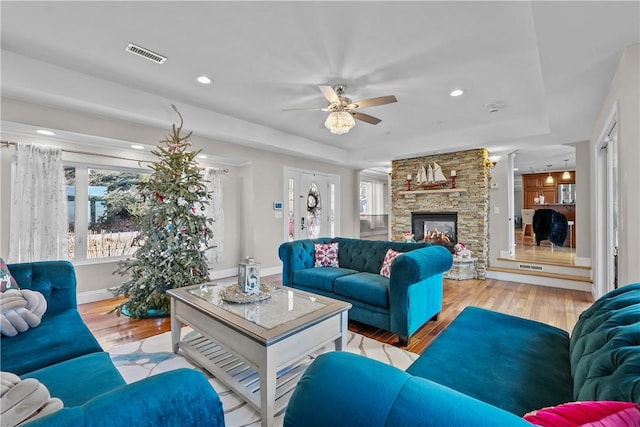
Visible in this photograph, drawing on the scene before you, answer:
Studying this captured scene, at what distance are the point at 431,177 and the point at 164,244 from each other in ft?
16.2

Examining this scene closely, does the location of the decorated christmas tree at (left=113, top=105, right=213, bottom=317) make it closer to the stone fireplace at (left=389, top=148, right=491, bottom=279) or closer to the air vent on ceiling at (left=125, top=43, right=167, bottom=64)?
the air vent on ceiling at (left=125, top=43, right=167, bottom=64)

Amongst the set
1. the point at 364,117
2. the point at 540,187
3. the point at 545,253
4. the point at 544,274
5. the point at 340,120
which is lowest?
the point at 544,274

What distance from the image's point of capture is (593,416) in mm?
606

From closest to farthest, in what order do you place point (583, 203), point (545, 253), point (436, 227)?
point (583, 203) → point (436, 227) → point (545, 253)

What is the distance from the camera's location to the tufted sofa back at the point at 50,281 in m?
2.00

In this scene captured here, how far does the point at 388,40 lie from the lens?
2.38 m

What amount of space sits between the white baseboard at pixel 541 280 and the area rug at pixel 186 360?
3.76 metres

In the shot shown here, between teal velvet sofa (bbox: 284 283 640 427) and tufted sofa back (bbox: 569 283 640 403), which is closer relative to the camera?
teal velvet sofa (bbox: 284 283 640 427)

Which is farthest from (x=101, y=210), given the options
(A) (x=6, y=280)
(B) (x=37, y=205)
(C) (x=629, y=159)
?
(C) (x=629, y=159)

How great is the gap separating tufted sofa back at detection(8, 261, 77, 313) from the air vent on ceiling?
1.94 meters

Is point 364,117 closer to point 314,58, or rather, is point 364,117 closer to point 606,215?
point 314,58

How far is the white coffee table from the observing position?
1.59 meters

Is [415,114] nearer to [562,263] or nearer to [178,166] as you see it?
[178,166]

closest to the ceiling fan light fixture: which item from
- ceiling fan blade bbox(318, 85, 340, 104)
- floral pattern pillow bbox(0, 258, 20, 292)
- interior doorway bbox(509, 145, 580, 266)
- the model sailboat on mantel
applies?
ceiling fan blade bbox(318, 85, 340, 104)
